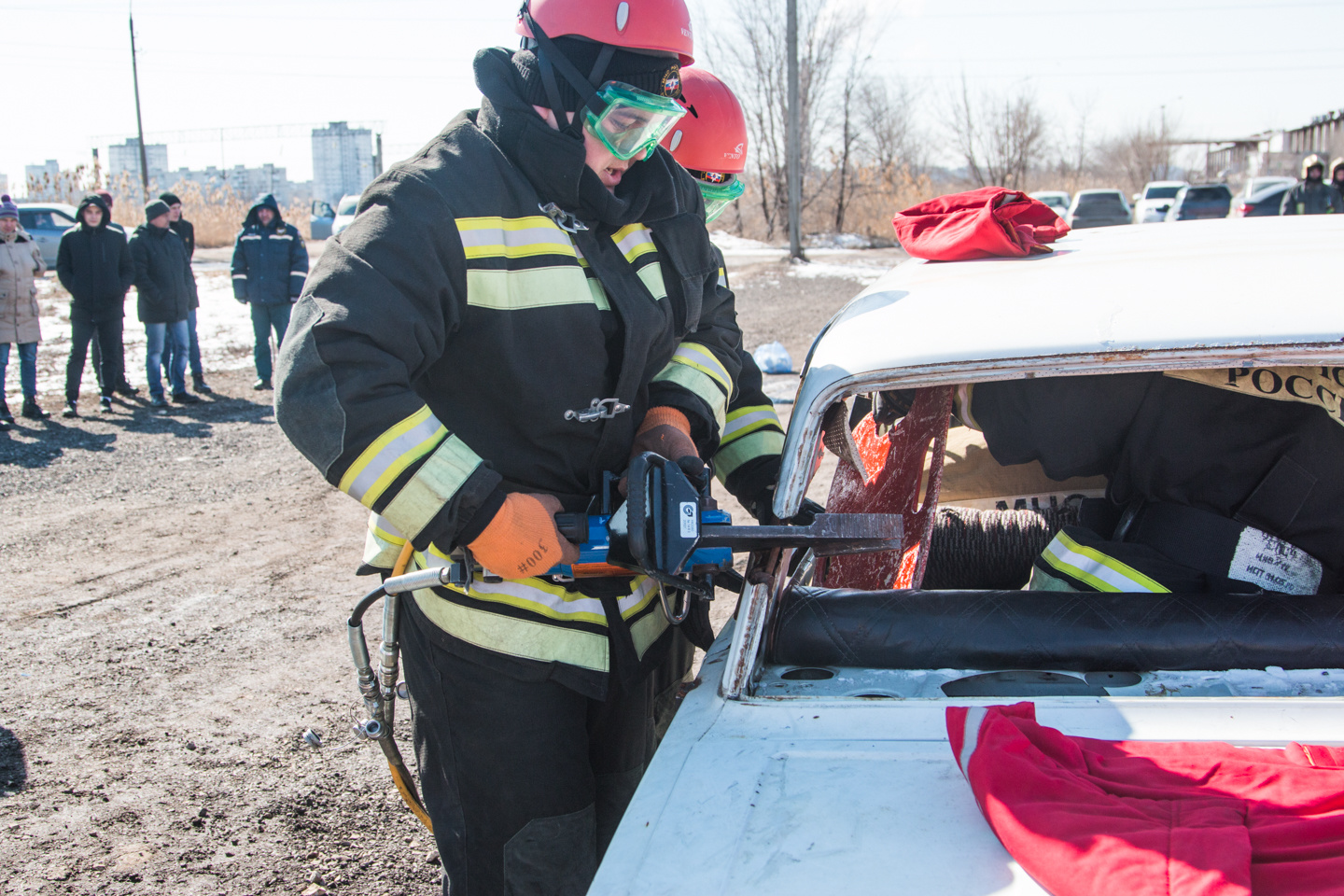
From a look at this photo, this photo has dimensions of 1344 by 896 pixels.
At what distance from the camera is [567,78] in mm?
1808

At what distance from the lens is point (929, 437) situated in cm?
249

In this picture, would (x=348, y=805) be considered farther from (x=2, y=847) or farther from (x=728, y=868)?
(x=728, y=868)

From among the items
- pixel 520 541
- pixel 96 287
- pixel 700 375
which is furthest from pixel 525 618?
pixel 96 287

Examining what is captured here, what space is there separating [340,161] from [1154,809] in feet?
225

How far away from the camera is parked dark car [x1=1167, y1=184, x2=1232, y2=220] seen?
74.6 feet

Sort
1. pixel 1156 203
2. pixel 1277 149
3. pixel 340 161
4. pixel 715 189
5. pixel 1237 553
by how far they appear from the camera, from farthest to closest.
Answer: pixel 340 161 → pixel 1277 149 → pixel 1156 203 → pixel 715 189 → pixel 1237 553

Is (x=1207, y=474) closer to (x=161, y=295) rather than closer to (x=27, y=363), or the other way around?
(x=27, y=363)

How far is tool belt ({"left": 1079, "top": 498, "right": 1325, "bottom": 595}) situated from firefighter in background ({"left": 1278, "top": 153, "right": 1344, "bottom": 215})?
13354mm

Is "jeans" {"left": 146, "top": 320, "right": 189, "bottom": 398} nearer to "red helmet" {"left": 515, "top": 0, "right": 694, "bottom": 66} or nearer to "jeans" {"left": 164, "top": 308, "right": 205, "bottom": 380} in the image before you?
"jeans" {"left": 164, "top": 308, "right": 205, "bottom": 380}

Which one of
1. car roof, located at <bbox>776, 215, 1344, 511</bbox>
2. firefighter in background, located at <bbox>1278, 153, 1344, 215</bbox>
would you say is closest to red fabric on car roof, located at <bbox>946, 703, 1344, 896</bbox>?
car roof, located at <bbox>776, 215, 1344, 511</bbox>

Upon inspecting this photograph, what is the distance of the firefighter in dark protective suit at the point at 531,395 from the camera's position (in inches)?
64.8

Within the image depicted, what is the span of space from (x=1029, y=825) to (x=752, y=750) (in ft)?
1.40

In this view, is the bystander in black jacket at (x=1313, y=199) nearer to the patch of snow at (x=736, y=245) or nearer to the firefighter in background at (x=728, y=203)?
the firefighter in background at (x=728, y=203)

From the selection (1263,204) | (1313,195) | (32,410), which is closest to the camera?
(32,410)
